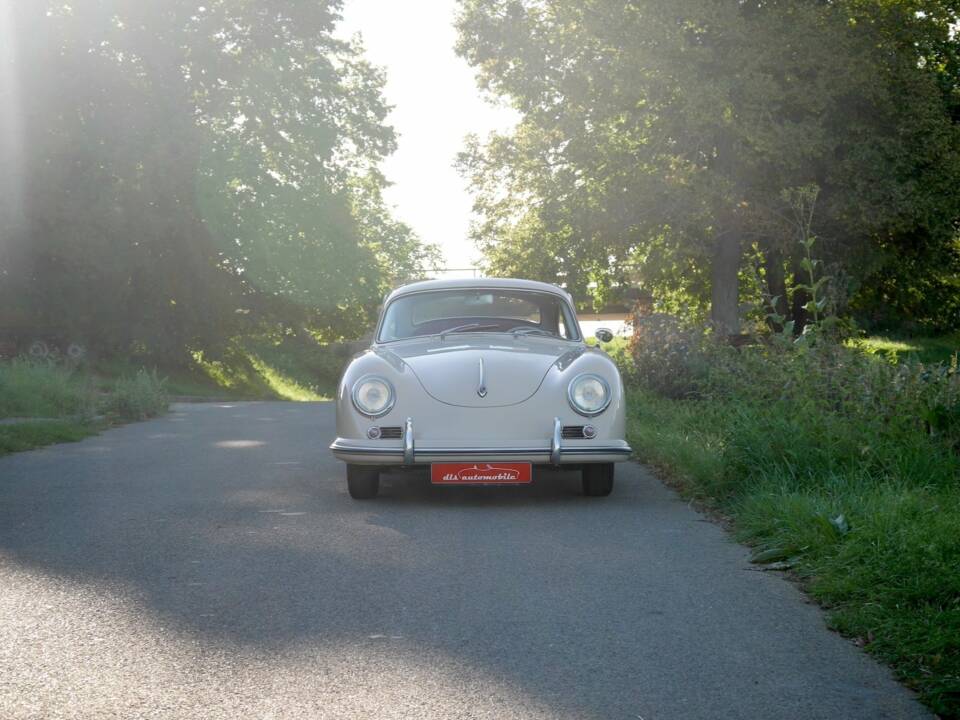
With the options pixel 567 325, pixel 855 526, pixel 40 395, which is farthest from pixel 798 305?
pixel 855 526

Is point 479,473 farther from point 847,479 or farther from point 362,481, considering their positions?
point 847,479

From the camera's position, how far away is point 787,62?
27969 millimetres

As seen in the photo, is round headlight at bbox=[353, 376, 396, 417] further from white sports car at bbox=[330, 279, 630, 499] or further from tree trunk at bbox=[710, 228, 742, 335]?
tree trunk at bbox=[710, 228, 742, 335]

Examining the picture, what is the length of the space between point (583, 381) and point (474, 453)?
920mm

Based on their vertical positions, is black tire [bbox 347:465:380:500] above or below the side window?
below

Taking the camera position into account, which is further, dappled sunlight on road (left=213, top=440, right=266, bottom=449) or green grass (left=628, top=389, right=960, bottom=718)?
dappled sunlight on road (left=213, top=440, right=266, bottom=449)

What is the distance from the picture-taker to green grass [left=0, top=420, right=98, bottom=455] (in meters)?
12.4

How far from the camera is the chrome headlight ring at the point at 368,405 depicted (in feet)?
26.5

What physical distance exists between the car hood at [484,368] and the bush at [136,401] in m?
9.56

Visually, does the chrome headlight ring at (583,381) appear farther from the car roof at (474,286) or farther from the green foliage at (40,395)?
the green foliage at (40,395)

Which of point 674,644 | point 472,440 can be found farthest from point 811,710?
point 472,440

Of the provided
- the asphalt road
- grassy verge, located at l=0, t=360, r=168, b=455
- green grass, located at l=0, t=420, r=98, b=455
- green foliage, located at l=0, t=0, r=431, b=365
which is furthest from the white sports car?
green foliage, located at l=0, t=0, r=431, b=365

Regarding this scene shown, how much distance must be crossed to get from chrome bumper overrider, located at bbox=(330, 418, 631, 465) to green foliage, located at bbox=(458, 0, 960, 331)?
19689mm

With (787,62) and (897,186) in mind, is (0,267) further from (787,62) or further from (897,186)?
(897,186)
